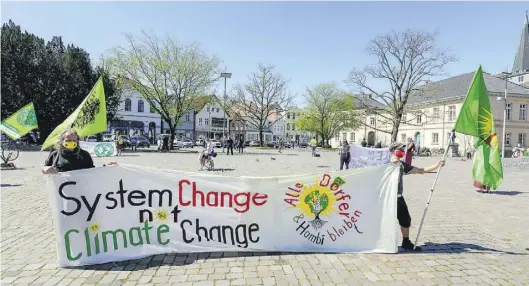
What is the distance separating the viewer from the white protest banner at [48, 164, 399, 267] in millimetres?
4457

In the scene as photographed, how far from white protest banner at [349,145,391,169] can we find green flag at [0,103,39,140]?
13.9 meters

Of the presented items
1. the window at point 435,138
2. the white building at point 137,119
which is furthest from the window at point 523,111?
the white building at point 137,119

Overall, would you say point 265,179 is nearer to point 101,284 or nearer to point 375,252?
point 375,252

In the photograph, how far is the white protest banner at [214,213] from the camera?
4.46 metres

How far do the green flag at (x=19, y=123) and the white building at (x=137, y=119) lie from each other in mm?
54962

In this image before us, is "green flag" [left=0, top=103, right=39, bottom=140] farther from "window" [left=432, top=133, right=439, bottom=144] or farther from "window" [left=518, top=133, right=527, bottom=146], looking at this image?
"window" [left=518, top=133, right=527, bottom=146]

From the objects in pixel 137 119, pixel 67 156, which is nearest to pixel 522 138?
pixel 67 156

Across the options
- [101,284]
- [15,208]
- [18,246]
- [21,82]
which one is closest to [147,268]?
[101,284]

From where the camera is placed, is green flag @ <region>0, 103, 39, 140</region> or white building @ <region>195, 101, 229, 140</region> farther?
white building @ <region>195, 101, 229, 140</region>

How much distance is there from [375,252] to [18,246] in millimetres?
5467

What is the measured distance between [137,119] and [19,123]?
57.7m


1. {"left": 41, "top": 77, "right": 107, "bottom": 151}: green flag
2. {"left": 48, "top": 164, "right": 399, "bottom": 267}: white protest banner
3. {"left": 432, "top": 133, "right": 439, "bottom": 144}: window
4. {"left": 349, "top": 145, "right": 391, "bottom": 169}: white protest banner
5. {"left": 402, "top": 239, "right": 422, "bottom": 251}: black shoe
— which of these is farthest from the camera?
{"left": 432, "top": 133, "right": 439, "bottom": 144}: window

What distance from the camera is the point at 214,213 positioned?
15.8 ft

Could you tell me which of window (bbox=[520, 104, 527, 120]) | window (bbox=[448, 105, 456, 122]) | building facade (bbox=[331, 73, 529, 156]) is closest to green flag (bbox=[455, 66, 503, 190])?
building facade (bbox=[331, 73, 529, 156])
